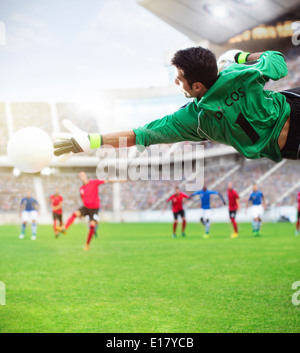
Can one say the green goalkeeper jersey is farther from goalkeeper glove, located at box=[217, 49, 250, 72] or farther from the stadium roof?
the stadium roof

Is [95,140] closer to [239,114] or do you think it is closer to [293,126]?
[239,114]

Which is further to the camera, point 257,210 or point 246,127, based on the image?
point 257,210

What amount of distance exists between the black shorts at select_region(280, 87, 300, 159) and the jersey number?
29cm

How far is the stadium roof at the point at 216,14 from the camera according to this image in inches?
1128

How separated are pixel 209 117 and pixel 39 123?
142ft

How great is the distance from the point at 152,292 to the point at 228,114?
12.1 ft

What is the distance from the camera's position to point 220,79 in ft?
10.1

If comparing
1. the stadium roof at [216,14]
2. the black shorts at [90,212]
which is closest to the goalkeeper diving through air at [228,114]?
the black shorts at [90,212]

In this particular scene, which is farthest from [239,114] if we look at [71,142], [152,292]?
[152,292]

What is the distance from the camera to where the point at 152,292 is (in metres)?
6.09

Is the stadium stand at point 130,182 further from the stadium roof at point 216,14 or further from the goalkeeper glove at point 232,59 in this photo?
the goalkeeper glove at point 232,59

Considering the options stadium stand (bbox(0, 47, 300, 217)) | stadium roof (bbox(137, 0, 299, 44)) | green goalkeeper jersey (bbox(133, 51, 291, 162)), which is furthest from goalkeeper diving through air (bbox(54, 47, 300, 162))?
stadium roof (bbox(137, 0, 299, 44))
